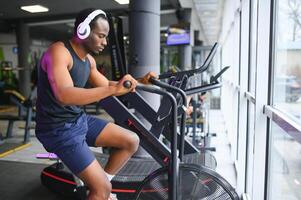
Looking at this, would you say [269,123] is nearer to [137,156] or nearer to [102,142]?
[102,142]

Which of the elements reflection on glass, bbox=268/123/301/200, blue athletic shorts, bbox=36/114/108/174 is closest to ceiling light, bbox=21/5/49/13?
blue athletic shorts, bbox=36/114/108/174

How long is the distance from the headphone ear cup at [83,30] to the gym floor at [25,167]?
208 centimetres

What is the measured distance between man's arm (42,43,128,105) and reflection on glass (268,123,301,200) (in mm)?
1354

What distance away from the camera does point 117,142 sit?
1.93 metres

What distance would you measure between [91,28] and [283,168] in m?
2.09

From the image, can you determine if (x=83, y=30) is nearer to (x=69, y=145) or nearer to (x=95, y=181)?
(x=69, y=145)

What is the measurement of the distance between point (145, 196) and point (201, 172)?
431 mm

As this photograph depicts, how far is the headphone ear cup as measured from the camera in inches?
64.9

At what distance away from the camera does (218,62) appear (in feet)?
43.8

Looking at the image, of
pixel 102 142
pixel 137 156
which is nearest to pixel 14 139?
pixel 137 156

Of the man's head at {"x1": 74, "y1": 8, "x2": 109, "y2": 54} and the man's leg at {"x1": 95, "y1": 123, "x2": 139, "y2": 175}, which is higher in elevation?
the man's head at {"x1": 74, "y1": 8, "x2": 109, "y2": 54}

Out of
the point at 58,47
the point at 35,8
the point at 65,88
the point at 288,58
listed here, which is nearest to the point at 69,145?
the point at 65,88

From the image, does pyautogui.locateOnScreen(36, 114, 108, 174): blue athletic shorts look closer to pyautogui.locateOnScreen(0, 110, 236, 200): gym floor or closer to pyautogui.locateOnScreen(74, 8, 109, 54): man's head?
pyautogui.locateOnScreen(74, 8, 109, 54): man's head

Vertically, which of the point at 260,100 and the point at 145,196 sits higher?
the point at 260,100
